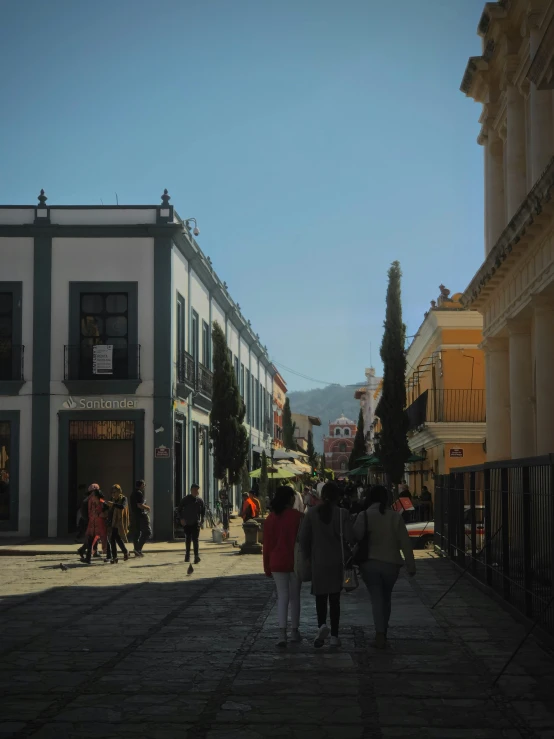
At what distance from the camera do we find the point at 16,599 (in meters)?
15.0

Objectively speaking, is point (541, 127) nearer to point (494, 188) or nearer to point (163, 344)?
point (494, 188)

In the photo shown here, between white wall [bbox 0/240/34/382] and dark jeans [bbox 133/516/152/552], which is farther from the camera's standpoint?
white wall [bbox 0/240/34/382]

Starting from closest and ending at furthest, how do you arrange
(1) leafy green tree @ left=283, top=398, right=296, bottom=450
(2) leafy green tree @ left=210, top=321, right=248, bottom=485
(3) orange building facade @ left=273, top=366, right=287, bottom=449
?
1. (2) leafy green tree @ left=210, top=321, right=248, bottom=485
2. (3) orange building facade @ left=273, top=366, right=287, bottom=449
3. (1) leafy green tree @ left=283, top=398, right=296, bottom=450

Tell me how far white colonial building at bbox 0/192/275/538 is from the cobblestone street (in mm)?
12919

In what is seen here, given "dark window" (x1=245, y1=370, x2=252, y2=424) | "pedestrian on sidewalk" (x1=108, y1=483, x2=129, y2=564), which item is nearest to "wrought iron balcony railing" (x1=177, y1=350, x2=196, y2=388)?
"pedestrian on sidewalk" (x1=108, y1=483, x2=129, y2=564)

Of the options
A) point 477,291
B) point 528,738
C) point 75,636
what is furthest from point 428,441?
point 528,738

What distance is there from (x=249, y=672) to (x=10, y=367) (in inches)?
833

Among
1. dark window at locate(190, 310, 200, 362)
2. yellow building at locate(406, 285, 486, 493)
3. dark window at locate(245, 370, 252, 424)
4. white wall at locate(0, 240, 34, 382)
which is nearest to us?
white wall at locate(0, 240, 34, 382)

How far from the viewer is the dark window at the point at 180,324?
30.4m

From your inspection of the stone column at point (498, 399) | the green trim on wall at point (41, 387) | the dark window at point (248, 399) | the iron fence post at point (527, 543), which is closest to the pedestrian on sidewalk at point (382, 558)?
the iron fence post at point (527, 543)

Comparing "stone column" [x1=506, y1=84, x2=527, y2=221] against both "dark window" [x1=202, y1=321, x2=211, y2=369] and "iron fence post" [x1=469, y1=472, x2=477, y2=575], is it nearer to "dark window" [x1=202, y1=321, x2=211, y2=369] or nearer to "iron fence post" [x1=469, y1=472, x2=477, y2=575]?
"iron fence post" [x1=469, y1=472, x2=477, y2=575]

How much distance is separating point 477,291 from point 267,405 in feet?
130

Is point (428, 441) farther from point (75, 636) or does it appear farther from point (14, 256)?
point (75, 636)

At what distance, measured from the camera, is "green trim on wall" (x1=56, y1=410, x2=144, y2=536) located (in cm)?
2820
